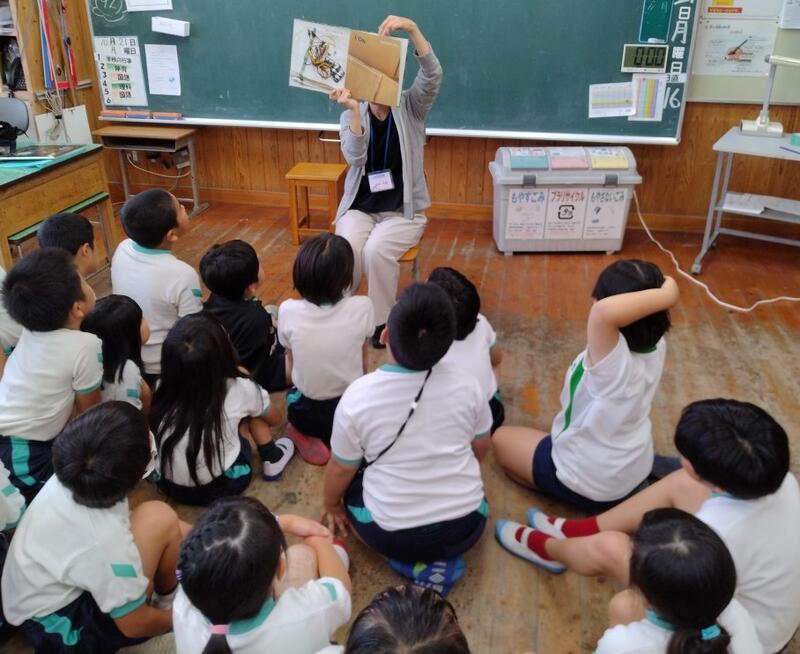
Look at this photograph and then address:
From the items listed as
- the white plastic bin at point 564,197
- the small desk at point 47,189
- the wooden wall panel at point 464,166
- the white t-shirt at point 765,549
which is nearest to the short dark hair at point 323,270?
the white t-shirt at point 765,549

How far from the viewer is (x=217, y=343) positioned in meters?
1.91

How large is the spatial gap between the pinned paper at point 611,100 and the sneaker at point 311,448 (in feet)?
8.60

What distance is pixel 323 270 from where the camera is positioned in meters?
2.09

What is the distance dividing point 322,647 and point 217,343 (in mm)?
925

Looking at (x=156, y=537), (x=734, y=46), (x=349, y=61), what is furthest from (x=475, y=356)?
(x=734, y=46)

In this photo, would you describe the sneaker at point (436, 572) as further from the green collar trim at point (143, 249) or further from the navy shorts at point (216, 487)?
the green collar trim at point (143, 249)

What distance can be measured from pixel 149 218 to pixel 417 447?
53.2 inches

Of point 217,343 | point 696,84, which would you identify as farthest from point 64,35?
point 696,84

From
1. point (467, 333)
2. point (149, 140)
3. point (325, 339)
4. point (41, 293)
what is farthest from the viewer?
point (149, 140)

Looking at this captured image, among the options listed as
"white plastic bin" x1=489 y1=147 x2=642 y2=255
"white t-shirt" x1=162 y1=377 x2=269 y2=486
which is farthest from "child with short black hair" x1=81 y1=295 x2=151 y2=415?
"white plastic bin" x1=489 y1=147 x2=642 y2=255

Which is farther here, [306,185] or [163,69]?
[163,69]

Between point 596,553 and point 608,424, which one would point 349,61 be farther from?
point 596,553

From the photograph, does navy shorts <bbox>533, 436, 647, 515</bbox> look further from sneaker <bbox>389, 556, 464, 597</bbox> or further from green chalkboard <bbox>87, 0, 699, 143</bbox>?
green chalkboard <bbox>87, 0, 699, 143</bbox>

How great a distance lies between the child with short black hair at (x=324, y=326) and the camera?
212 centimetres
